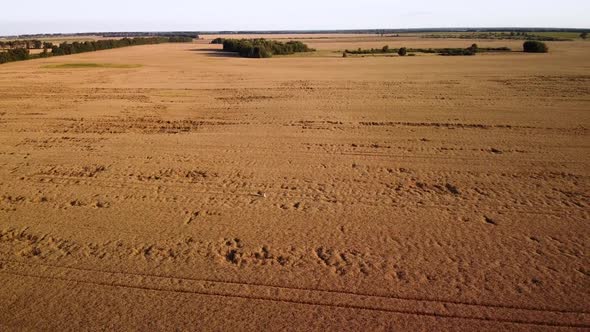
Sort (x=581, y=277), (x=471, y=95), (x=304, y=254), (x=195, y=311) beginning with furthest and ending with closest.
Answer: (x=471, y=95) → (x=304, y=254) → (x=581, y=277) → (x=195, y=311)

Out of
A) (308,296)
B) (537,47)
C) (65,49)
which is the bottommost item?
(308,296)

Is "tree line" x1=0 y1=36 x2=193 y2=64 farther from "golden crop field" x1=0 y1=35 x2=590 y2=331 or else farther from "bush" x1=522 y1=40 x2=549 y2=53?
"bush" x1=522 y1=40 x2=549 y2=53

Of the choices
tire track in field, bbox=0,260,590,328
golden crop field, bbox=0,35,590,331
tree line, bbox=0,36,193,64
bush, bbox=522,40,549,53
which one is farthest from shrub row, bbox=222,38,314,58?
tire track in field, bbox=0,260,590,328

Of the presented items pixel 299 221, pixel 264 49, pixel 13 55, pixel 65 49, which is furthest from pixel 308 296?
pixel 65 49

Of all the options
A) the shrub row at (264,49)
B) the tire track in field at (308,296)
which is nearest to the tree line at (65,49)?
the shrub row at (264,49)

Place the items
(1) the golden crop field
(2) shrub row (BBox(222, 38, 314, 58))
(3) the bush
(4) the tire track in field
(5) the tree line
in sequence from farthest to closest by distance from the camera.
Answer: (2) shrub row (BBox(222, 38, 314, 58)), (3) the bush, (5) the tree line, (1) the golden crop field, (4) the tire track in field

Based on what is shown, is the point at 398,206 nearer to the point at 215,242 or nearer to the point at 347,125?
the point at 215,242

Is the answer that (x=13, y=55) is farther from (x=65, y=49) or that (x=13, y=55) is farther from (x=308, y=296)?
(x=308, y=296)

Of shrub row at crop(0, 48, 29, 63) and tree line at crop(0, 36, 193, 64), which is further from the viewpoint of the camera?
tree line at crop(0, 36, 193, 64)

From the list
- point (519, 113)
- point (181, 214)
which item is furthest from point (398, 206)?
point (519, 113)
